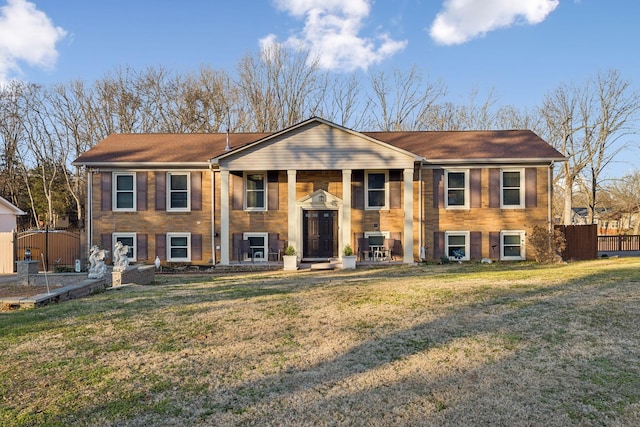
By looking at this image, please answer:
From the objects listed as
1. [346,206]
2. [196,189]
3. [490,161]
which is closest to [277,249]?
[346,206]

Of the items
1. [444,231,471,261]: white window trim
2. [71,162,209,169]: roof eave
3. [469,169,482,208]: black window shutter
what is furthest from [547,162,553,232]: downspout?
[71,162,209,169]: roof eave

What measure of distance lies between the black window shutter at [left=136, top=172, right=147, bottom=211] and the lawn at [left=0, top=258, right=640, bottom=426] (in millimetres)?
9656

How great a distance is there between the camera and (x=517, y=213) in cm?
1691

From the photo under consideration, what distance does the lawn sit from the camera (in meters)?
3.38

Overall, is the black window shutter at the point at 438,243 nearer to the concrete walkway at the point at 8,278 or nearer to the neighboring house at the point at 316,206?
the neighboring house at the point at 316,206

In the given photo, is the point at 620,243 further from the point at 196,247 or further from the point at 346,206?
the point at 196,247

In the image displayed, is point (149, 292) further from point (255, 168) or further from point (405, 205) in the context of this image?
point (405, 205)

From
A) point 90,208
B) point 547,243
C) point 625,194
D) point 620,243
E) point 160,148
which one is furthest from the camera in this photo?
point 625,194

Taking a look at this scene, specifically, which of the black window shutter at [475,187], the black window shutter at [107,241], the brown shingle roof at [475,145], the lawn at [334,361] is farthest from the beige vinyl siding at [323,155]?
the lawn at [334,361]

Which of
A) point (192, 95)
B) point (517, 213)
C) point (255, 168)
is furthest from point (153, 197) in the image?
point (192, 95)

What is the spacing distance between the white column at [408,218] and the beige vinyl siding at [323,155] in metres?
0.68

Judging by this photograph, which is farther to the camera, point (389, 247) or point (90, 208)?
point (90, 208)

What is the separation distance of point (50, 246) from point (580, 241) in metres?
23.2

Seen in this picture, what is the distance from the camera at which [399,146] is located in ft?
60.4
